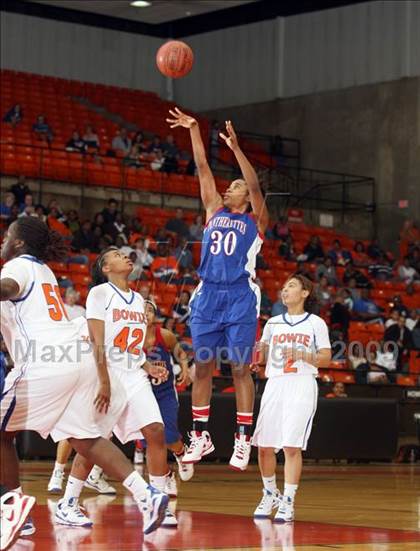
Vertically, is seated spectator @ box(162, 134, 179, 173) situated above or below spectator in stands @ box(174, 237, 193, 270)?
above

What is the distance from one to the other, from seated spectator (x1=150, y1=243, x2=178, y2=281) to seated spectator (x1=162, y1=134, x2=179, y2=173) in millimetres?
6723

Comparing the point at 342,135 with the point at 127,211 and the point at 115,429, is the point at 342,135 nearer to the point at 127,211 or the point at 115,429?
the point at 127,211

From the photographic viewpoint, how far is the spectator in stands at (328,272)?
928 inches

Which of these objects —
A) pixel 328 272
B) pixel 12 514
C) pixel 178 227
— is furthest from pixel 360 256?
pixel 12 514

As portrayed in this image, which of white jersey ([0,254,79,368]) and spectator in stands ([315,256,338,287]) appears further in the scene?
spectator in stands ([315,256,338,287])

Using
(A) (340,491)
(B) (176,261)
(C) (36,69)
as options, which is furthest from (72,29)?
(A) (340,491)

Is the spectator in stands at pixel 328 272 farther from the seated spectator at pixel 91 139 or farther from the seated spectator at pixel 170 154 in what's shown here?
the seated spectator at pixel 91 139

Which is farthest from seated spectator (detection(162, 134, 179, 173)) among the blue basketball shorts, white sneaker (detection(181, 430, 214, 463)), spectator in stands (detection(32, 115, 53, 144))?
white sneaker (detection(181, 430, 214, 463))

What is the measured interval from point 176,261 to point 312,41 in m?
13.3

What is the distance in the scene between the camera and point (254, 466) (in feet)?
54.6

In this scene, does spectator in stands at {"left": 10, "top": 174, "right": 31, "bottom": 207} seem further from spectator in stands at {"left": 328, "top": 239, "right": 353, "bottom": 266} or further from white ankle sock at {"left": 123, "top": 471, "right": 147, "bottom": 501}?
white ankle sock at {"left": 123, "top": 471, "right": 147, "bottom": 501}

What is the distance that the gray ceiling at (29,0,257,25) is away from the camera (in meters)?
29.9

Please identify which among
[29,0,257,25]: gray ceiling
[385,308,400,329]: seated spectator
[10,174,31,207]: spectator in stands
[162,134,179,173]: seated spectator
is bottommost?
[385,308,400,329]: seated spectator

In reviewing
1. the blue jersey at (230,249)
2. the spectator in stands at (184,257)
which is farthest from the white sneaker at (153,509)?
the spectator in stands at (184,257)
